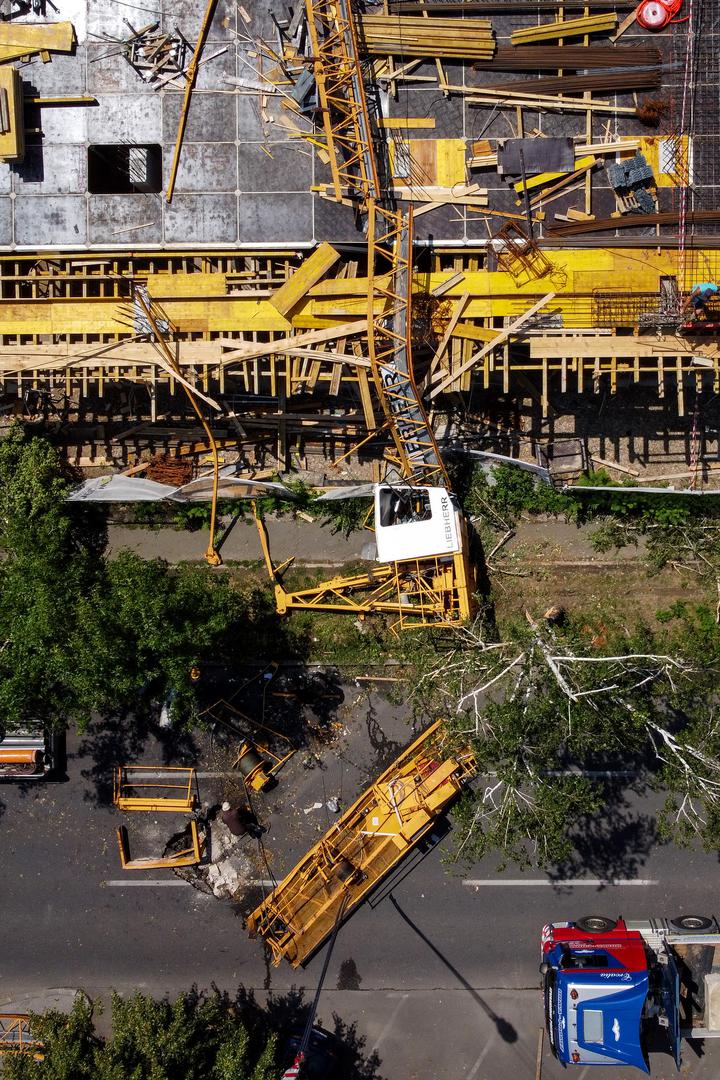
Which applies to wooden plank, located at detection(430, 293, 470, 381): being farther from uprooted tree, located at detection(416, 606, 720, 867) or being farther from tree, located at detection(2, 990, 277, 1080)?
tree, located at detection(2, 990, 277, 1080)

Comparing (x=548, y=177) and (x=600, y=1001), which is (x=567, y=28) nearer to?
(x=548, y=177)

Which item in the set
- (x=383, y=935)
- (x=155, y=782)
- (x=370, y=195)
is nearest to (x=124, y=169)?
(x=370, y=195)

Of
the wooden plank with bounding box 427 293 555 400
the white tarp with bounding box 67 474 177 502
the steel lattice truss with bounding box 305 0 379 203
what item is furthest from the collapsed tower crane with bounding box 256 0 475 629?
the white tarp with bounding box 67 474 177 502

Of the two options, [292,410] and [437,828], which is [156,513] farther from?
[437,828]

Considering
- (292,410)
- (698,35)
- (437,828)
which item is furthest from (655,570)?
(698,35)

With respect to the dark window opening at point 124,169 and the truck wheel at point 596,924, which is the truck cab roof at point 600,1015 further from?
the dark window opening at point 124,169
